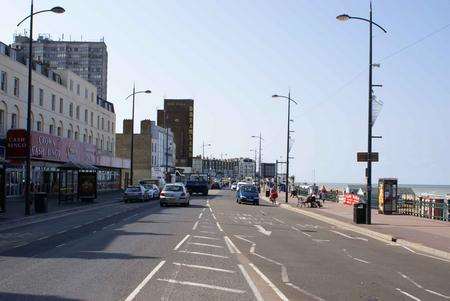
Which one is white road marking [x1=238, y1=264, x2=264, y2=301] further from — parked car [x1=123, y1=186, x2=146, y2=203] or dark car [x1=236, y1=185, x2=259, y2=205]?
dark car [x1=236, y1=185, x2=259, y2=205]

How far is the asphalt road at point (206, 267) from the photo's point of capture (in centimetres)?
1027

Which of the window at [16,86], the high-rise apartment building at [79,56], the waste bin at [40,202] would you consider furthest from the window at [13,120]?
the high-rise apartment building at [79,56]

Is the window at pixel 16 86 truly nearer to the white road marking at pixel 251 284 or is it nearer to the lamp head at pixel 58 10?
the lamp head at pixel 58 10

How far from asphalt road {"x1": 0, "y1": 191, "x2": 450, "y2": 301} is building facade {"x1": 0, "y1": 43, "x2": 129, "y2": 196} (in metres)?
22.5

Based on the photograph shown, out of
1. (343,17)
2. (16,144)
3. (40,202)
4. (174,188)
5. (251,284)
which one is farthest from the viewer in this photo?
(174,188)

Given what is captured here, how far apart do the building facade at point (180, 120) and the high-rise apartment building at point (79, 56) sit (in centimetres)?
2324

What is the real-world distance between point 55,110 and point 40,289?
4941 cm

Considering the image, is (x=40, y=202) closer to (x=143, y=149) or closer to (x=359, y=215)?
(x=359, y=215)

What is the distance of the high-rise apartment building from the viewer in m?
140

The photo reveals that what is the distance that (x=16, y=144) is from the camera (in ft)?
123

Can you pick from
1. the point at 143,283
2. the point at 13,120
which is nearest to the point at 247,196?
the point at 13,120

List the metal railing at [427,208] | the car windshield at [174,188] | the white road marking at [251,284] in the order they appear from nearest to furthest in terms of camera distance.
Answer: the white road marking at [251,284] → the metal railing at [427,208] → the car windshield at [174,188]

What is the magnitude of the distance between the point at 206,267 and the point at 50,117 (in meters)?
45.8

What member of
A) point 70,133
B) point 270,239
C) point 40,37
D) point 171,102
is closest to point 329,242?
point 270,239
